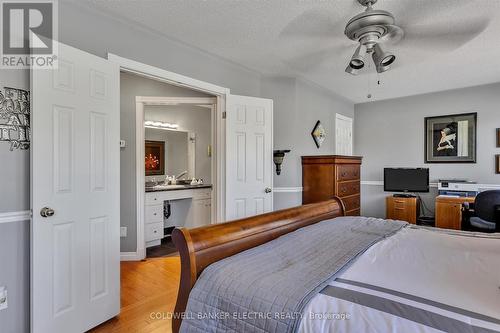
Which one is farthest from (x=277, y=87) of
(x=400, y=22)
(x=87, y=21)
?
(x=87, y=21)

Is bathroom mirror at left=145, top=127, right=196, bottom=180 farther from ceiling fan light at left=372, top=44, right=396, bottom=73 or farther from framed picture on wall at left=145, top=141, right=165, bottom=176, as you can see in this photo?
ceiling fan light at left=372, top=44, right=396, bottom=73

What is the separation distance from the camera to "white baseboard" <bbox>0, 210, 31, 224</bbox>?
1.74 meters

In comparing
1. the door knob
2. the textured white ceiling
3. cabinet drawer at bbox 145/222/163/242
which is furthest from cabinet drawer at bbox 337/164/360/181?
the door knob

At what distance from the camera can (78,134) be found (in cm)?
197

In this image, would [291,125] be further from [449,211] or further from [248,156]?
[449,211]

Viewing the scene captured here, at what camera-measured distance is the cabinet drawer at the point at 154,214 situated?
376 cm

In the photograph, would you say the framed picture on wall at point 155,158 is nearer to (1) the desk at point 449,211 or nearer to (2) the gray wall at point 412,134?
(2) the gray wall at point 412,134

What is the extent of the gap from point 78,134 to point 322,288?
187cm

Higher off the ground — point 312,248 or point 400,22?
point 400,22

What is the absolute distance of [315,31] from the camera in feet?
8.26

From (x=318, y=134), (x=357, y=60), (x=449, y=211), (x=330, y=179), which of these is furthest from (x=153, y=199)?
(x=449, y=211)

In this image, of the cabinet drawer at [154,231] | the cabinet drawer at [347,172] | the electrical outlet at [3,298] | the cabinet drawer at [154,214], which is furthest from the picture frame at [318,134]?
the electrical outlet at [3,298]

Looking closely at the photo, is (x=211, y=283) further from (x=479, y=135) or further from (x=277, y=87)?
(x=479, y=135)

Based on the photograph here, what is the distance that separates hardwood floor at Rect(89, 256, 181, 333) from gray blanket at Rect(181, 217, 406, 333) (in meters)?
1.13
